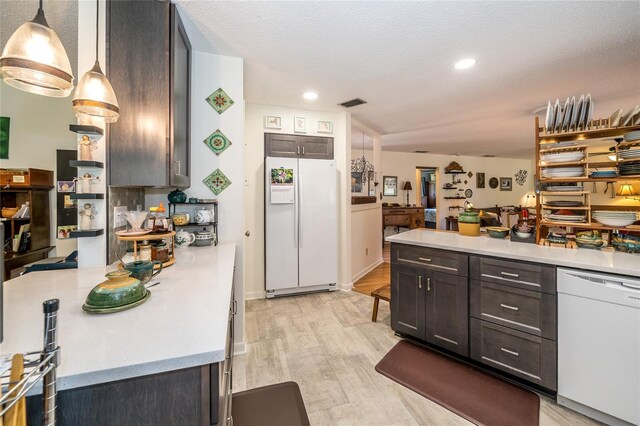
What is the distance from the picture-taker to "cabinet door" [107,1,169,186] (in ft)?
4.95

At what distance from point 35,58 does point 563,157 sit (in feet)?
10.1

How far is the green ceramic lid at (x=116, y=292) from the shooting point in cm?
91

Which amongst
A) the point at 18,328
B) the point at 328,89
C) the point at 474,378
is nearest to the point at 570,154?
the point at 474,378

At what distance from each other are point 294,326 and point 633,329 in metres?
2.36

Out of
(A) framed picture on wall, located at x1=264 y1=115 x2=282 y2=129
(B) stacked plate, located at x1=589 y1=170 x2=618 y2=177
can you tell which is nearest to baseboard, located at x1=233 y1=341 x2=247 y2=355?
(A) framed picture on wall, located at x1=264 y1=115 x2=282 y2=129

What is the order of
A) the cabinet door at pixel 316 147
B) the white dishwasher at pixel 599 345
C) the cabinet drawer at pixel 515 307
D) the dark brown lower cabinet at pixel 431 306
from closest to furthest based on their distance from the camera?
the white dishwasher at pixel 599 345 < the cabinet drawer at pixel 515 307 < the dark brown lower cabinet at pixel 431 306 < the cabinet door at pixel 316 147

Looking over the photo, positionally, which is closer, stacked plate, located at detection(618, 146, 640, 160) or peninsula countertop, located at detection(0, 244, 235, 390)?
peninsula countertop, located at detection(0, 244, 235, 390)

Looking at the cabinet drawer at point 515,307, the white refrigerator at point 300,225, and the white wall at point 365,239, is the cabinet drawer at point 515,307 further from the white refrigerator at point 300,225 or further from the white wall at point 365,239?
the white wall at point 365,239

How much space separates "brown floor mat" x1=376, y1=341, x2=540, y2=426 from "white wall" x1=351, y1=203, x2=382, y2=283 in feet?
6.15

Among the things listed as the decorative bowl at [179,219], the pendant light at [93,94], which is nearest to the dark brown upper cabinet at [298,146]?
the decorative bowl at [179,219]

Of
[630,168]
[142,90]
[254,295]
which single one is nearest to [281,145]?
[254,295]

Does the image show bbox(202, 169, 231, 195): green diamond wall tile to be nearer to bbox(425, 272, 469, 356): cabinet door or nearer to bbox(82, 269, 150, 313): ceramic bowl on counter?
bbox(82, 269, 150, 313): ceramic bowl on counter

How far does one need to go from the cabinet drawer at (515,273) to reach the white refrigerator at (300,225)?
1.95 metres

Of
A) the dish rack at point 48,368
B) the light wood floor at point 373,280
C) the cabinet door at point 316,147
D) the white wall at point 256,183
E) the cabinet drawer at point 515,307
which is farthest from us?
the light wood floor at point 373,280
